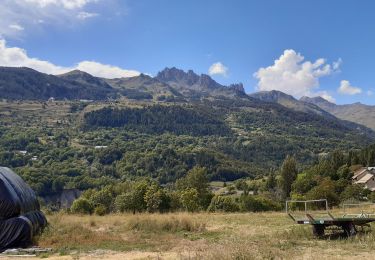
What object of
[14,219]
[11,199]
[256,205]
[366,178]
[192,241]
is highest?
[11,199]

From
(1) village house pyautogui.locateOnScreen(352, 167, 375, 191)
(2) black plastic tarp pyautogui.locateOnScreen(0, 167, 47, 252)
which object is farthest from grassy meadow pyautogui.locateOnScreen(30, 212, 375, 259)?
(1) village house pyautogui.locateOnScreen(352, 167, 375, 191)

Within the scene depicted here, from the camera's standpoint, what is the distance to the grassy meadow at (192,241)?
1207 cm

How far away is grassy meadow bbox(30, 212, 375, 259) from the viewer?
12.1m

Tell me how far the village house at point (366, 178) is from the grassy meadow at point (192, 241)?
9851 centimetres

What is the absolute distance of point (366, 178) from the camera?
116 meters

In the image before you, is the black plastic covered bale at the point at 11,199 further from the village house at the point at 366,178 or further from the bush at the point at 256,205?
the village house at the point at 366,178

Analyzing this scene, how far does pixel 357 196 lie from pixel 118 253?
218 ft

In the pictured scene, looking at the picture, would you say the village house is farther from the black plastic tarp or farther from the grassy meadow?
the black plastic tarp

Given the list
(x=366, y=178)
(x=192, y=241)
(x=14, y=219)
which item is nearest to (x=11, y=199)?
(x=14, y=219)

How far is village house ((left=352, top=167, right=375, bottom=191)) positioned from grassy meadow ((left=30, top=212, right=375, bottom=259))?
9851 cm

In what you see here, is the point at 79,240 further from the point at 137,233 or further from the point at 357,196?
the point at 357,196

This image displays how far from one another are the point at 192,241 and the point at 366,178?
110 metres

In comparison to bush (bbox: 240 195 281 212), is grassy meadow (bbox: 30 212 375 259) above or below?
above

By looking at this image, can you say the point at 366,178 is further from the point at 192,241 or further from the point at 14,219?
the point at 14,219
